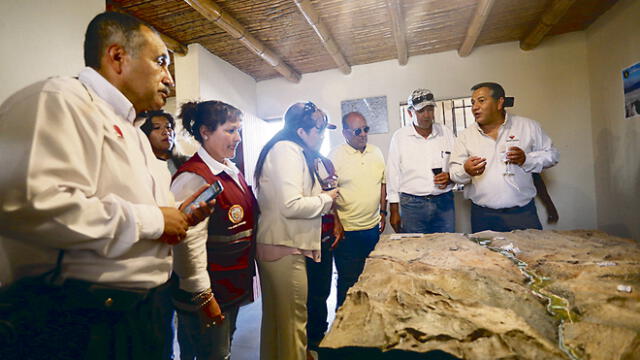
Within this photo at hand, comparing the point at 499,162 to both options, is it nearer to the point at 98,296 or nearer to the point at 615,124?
the point at 615,124

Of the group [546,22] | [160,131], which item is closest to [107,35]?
[160,131]

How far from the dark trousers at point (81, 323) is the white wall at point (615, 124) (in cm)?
405

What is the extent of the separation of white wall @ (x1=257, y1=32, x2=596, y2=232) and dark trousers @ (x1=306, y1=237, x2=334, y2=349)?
2.44m

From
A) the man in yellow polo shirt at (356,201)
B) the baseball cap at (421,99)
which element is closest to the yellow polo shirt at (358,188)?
the man in yellow polo shirt at (356,201)

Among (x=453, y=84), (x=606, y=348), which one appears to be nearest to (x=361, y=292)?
(x=606, y=348)

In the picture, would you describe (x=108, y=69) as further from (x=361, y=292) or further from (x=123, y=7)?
(x=123, y=7)

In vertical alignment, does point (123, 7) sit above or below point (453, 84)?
above

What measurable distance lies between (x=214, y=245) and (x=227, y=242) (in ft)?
0.21

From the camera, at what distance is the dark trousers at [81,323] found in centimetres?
70

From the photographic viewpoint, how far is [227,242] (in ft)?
4.74

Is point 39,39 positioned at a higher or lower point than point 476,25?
lower

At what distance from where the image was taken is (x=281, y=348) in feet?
5.24

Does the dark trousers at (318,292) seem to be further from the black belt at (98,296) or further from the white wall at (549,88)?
the white wall at (549,88)

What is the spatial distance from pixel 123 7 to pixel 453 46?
3.56 metres
